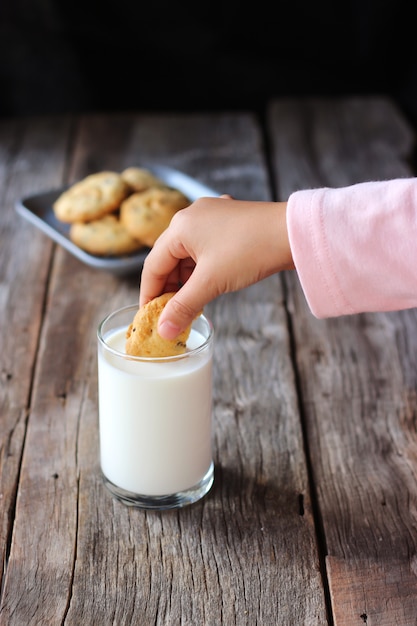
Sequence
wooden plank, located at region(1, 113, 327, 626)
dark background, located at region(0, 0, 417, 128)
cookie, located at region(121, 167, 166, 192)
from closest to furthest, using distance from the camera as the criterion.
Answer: wooden plank, located at region(1, 113, 327, 626), cookie, located at region(121, 167, 166, 192), dark background, located at region(0, 0, 417, 128)

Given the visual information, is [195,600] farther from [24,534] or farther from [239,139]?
[239,139]

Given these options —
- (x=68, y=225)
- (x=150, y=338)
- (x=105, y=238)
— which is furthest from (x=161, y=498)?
(x=68, y=225)

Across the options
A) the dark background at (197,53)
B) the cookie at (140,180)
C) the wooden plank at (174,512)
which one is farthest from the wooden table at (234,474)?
the dark background at (197,53)

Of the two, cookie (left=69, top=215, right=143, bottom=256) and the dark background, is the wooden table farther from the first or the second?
the dark background

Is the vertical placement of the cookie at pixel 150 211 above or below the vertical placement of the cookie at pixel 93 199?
below

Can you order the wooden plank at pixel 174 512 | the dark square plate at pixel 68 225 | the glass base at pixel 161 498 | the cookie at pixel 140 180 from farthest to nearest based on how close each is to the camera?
the cookie at pixel 140 180
the dark square plate at pixel 68 225
the glass base at pixel 161 498
the wooden plank at pixel 174 512

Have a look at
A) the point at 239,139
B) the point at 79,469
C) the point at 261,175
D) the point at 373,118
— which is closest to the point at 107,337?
the point at 79,469

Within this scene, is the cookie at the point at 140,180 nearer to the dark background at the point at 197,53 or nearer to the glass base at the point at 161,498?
the glass base at the point at 161,498

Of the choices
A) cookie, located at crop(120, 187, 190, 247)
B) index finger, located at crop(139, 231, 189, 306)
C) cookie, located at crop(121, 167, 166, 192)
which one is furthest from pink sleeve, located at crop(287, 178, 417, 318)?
cookie, located at crop(121, 167, 166, 192)
